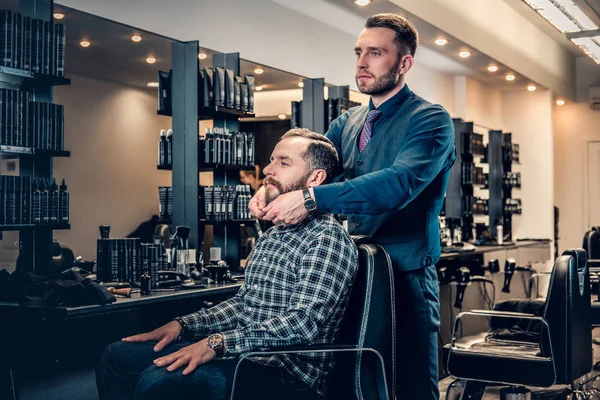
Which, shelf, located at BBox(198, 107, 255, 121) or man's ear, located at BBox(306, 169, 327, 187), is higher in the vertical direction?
shelf, located at BBox(198, 107, 255, 121)

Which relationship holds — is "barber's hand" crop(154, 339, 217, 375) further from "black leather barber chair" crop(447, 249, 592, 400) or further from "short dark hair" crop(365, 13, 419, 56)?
"black leather barber chair" crop(447, 249, 592, 400)

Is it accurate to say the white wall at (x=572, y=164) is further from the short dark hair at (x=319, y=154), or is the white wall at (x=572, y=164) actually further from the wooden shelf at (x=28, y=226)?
the short dark hair at (x=319, y=154)

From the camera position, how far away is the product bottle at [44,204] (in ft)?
11.5

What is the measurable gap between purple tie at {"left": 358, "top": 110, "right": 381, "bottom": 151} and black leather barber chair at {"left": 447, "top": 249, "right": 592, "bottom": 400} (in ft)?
A: 4.25

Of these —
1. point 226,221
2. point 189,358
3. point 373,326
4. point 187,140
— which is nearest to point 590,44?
point 226,221

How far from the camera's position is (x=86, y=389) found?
3656 mm

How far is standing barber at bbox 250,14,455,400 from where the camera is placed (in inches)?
79.9

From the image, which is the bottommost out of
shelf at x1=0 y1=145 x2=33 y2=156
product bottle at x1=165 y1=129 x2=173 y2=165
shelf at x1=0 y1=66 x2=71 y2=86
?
shelf at x1=0 y1=145 x2=33 y2=156

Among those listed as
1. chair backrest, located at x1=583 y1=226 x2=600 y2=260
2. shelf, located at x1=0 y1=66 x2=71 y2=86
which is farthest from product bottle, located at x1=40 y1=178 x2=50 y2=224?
chair backrest, located at x1=583 y1=226 x2=600 y2=260

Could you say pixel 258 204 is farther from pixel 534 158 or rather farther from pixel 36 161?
pixel 534 158

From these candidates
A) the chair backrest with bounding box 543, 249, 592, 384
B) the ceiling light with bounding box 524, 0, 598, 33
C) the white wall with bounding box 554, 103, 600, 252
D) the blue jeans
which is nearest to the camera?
the blue jeans

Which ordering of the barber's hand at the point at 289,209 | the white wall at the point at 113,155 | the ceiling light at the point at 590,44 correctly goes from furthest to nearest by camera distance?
the ceiling light at the point at 590,44, the white wall at the point at 113,155, the barber's hand at the point at 289,209

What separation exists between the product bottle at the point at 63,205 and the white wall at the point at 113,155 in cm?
94

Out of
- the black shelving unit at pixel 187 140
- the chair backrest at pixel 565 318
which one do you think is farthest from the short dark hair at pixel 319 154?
the black shelving unit at pixel 187 140
